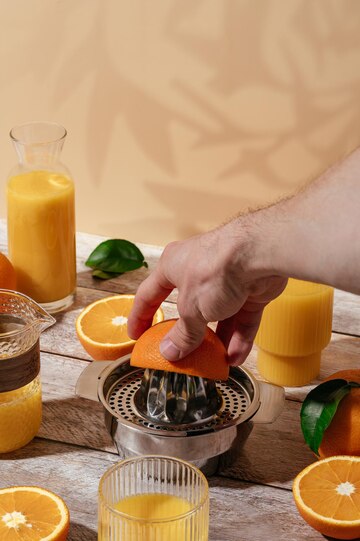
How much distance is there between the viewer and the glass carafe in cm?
131

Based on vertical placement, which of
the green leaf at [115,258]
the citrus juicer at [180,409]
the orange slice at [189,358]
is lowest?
the green leaf at [115,258]

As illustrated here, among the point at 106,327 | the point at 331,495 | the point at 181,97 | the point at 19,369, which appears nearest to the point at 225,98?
the point at 181,97

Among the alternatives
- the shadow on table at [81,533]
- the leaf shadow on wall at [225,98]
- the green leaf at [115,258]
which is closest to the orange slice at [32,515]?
the shadow on table at [81,533]

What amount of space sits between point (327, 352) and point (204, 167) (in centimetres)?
44

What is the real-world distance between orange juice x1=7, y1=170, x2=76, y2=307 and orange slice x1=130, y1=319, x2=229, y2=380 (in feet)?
1.40

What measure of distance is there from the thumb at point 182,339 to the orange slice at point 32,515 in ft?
0.70

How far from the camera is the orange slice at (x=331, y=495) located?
3.88 ft

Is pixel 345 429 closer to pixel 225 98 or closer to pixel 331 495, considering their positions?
pixel 331 495

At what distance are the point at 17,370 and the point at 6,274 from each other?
329mm

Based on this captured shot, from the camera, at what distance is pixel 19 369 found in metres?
1.32

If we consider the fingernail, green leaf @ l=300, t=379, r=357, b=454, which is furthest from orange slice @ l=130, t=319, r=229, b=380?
green leaf @ l=300, t=379, r=357, b=454

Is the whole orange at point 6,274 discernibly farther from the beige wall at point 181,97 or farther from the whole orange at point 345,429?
the whole orange at point 345,429

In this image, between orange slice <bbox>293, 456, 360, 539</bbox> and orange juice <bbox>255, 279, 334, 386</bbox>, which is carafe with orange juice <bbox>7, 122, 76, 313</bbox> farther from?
orange slice <bbox>293, 456, 360, 539</bbox>

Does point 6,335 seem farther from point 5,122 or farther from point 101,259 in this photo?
point 5,122
